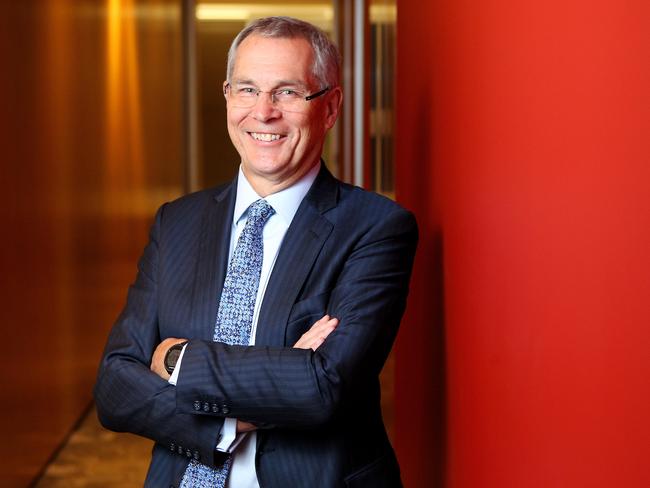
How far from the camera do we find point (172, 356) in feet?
6.31

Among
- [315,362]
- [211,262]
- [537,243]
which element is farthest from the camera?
[211,262]

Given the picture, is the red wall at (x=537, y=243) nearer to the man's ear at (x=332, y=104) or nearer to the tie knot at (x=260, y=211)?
the man's ear at (x=332, y=104)

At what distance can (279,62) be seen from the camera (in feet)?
6.32

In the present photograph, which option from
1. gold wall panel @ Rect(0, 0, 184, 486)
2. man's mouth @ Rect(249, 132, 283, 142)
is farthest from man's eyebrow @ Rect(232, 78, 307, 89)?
gold wall panel @ Rect(0, 0, 184, 486)

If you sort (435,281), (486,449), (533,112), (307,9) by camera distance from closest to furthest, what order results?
(533,112) < (486,449) < (435,281) < (307,9)

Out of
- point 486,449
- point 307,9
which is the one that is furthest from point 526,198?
point 307,9

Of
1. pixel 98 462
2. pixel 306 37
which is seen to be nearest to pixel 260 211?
pixel 306 37

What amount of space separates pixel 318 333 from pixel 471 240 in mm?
364

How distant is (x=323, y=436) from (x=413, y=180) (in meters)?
1.16

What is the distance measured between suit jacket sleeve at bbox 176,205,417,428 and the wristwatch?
9cm

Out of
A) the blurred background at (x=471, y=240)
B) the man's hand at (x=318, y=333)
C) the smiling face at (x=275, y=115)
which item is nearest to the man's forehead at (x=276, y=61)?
the smiling face at (x=275, y=115)

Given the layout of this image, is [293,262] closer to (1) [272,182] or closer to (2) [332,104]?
(1) [272,182]

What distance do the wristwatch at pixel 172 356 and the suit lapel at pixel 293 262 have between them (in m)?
0.16

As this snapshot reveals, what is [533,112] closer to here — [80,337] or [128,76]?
[80,337]
